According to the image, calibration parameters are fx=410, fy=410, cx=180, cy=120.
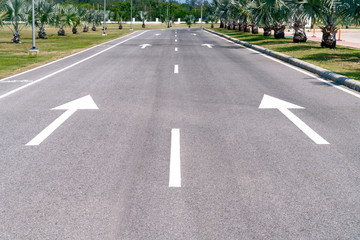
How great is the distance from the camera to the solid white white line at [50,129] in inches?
249

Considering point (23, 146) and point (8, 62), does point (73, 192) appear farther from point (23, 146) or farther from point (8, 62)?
point (8, 62)

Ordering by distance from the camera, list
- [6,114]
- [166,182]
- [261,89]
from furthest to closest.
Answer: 1. [261,89]
2. [6,114]
3. [166,182]

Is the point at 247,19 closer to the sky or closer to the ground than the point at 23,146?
closer to the sky

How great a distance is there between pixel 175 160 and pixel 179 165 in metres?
0.20

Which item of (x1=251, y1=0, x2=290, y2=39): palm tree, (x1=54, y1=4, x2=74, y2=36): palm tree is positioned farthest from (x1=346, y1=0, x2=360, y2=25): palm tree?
(x1=54, y1=4, x2=74, y2=36): palm tree

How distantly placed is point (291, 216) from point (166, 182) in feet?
4.86

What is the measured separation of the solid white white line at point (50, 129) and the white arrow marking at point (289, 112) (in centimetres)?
394

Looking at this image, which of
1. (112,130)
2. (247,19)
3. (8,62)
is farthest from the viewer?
(247,19)

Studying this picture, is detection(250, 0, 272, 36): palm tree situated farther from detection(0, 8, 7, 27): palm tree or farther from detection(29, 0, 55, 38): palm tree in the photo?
detection(0, 8, 7, 27): palm tree

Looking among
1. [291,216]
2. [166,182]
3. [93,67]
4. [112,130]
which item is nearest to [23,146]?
[112,130]

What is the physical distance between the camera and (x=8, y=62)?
56.9 ft

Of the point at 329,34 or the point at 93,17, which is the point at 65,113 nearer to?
the point at 329,34

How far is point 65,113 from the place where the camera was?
8.05 meters

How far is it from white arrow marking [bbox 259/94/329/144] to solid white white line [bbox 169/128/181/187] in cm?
216
